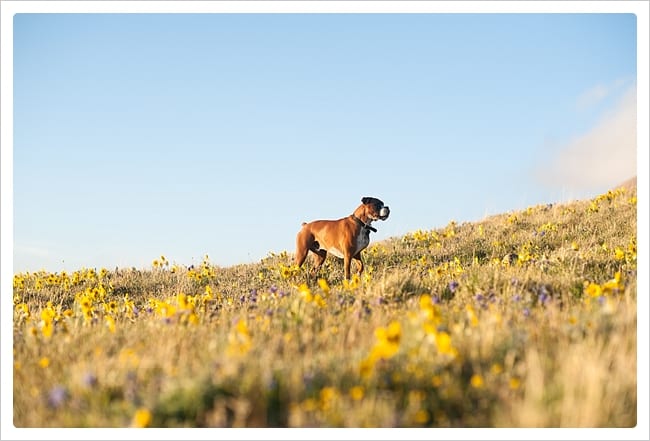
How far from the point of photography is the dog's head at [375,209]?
414 inches

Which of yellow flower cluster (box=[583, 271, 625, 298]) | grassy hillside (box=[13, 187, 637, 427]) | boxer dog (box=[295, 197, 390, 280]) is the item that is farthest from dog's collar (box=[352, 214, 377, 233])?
yellow flower cluster (box=[583, 271, 625, 298])

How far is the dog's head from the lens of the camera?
10.5 m

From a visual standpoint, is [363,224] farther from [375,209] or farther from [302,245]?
[302,245]

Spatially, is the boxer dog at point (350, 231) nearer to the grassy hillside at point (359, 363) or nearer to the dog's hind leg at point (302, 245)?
the dog's hind leg at point (302, 245)

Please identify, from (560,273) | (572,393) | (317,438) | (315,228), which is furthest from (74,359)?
(315,228)

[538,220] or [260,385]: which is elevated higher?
[538,220]

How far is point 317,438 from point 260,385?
457 mm

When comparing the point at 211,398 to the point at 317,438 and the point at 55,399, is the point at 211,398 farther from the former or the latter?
the point at 55,399

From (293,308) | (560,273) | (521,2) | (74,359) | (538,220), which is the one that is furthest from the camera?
(538,220)

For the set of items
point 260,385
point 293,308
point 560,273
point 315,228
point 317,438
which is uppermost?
point 315,228

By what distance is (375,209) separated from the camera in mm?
10531

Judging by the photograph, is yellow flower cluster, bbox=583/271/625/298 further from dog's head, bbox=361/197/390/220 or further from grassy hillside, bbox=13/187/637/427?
dog's head, bbox=361/197/390/220

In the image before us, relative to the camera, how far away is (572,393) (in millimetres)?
2988

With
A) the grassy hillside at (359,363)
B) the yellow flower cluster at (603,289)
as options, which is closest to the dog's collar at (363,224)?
the grassy hillside at (359,363)
